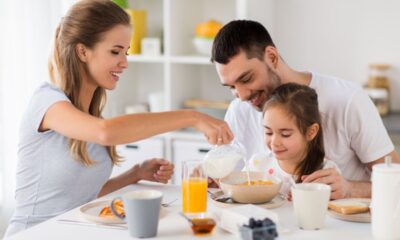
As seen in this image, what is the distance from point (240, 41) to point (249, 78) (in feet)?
0.44

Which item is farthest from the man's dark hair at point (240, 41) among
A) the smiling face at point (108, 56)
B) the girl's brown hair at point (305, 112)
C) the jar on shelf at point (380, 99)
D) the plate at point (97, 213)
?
the jar on shelf at point (380, 99)

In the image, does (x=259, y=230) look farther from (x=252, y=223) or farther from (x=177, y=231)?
(x=177, y=231)

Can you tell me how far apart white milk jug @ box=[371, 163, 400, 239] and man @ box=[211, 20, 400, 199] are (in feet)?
1.85

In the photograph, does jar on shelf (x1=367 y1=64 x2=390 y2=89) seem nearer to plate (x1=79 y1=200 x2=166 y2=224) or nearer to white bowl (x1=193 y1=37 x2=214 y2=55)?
white bowl (x1=193 y1=37 x2=214 y2=55)

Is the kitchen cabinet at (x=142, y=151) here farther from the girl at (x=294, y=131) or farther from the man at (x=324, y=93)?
the girl at (x=294, y=131)

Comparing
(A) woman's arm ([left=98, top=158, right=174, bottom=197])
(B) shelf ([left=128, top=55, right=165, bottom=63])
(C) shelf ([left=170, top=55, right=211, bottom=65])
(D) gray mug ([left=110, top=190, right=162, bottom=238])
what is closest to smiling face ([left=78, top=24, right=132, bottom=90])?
(A) woman's arm ([left=98, top=158, right=174, bottom=197])

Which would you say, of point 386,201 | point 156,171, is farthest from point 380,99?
point 386,201

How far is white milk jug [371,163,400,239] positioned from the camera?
4.96 feet

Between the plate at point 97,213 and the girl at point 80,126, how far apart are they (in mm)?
181

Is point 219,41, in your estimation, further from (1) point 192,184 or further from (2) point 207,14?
(2) point 207,14

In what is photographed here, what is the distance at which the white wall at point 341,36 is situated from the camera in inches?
143

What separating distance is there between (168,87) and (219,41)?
5.58 ft

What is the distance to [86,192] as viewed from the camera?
7.02 ft

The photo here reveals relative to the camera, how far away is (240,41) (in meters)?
2.18
